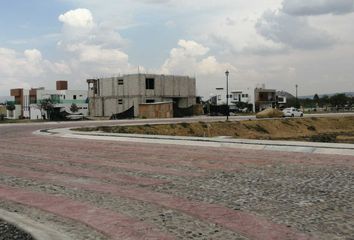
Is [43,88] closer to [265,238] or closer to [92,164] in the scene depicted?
[92,164]

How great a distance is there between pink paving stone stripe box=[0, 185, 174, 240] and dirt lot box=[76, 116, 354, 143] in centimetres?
2585

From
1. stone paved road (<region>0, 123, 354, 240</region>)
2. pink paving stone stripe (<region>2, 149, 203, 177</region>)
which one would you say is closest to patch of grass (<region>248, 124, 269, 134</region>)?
stone paved road (<region>0, 123, 354, 240</region>)

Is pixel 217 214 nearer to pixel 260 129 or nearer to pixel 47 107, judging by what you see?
pixel 260 129

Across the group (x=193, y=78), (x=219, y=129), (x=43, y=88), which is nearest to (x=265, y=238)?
(x=219, y=129)

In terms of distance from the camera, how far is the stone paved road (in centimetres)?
717

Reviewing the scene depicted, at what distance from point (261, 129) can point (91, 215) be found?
43450 mm

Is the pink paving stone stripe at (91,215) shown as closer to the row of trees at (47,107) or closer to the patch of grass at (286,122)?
the patch of grass at (286,122)

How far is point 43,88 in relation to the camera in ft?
431

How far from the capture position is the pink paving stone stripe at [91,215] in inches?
271

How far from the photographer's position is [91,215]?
8.14m

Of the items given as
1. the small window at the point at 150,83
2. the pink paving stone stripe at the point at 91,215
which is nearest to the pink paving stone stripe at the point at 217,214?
the pink paving stone stripe at the point at 91,215

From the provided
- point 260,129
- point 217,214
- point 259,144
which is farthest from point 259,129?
point 217,214

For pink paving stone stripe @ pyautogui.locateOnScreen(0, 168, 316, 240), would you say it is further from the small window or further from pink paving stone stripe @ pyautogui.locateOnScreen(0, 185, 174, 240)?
the small window

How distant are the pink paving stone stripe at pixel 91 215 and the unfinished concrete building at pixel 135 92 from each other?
7912 cm
